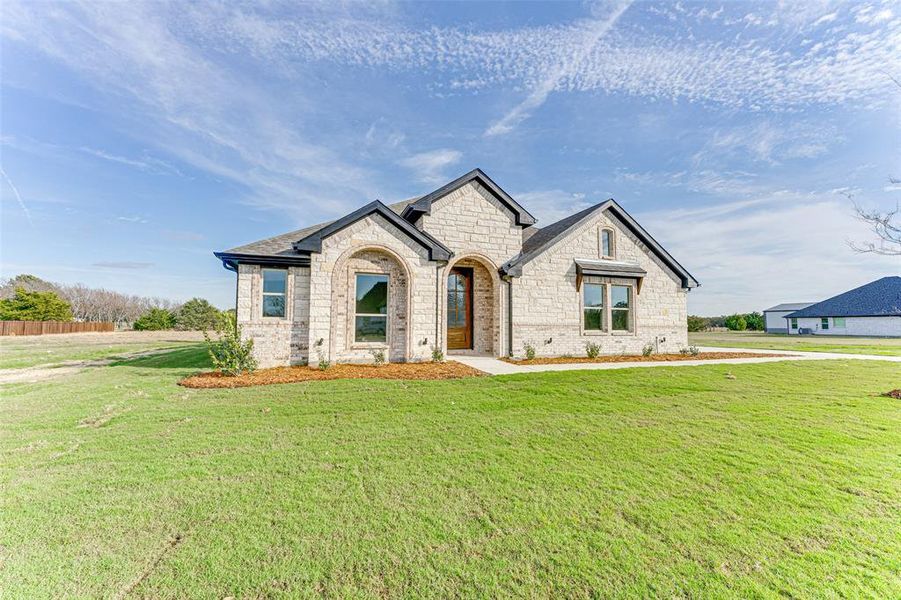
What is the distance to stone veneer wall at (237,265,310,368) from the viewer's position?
35.3 ft

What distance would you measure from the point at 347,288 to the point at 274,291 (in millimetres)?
2125

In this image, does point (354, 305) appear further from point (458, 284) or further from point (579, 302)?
point (579, 302)

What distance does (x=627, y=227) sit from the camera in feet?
51.8

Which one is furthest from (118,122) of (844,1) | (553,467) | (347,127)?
(844,1)

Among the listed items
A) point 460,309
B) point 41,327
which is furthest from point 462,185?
point 41,327

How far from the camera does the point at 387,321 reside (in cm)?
1205

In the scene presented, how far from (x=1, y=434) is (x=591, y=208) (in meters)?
17.2

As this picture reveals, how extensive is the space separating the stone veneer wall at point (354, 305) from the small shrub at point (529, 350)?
460cm

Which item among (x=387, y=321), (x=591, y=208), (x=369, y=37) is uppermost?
(x=369, y=37)

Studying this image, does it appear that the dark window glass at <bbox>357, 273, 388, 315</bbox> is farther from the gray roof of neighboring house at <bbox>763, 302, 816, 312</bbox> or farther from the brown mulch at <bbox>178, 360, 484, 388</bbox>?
the gray roof of neighboring house at <bbox>763, 302, 816, 312</bbox>

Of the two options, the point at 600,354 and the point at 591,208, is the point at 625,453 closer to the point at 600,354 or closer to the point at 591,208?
the point at 600,354

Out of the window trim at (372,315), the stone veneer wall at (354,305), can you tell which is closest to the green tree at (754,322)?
the stone veneer wall at (354,305)

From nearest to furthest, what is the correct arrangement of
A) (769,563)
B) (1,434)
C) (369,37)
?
(769,563)
(1,434)
(369,37)

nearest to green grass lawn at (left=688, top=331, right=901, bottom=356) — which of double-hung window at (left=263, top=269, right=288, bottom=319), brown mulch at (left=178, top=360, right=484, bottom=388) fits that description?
brown mulch at (left=178, top=360, right=484, bottom=388)
